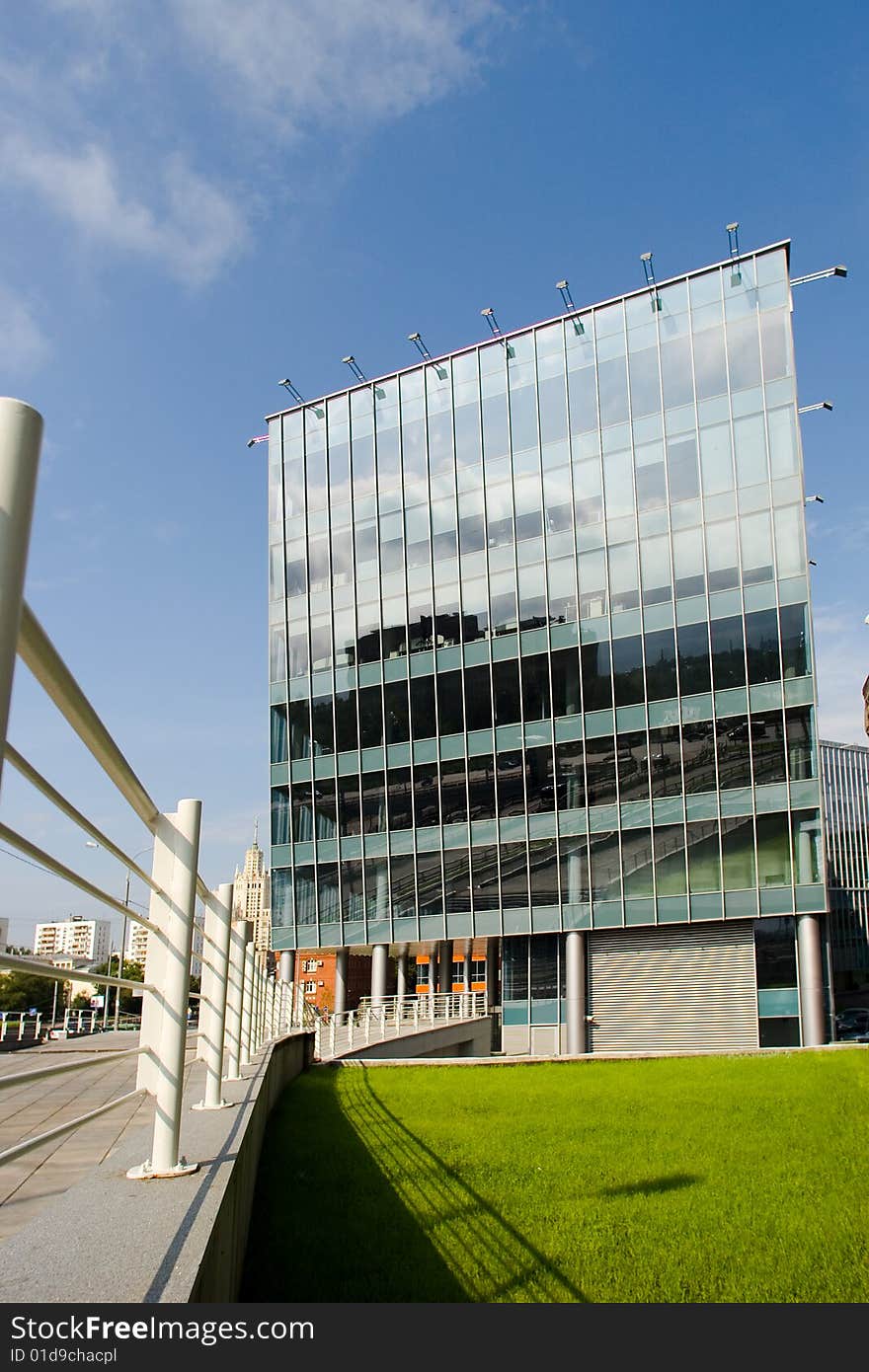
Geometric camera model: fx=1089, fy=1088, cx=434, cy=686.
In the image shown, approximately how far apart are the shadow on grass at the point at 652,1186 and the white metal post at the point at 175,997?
130 inches

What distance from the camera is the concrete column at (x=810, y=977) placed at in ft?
108

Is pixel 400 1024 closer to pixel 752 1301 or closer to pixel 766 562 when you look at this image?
pixel 766 562

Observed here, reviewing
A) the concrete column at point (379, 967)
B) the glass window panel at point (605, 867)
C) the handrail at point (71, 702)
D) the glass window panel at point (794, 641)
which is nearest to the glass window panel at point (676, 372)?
the glass window panel at point (794, 641)

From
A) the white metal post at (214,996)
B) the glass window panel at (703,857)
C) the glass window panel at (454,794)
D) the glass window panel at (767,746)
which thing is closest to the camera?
the white metal post at (214,996)

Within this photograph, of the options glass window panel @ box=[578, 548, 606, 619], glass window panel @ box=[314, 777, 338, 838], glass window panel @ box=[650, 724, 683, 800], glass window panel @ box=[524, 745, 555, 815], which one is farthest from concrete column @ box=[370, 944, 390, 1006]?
glass window panel @ box=[578, 548, 606, 619]

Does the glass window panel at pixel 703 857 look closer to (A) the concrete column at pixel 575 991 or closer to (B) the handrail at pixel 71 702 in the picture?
(A) the concrete column at pixel 575 991

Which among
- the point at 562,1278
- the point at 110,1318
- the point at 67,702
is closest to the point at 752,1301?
the point at 562,1278

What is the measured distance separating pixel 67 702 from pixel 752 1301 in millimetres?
3817

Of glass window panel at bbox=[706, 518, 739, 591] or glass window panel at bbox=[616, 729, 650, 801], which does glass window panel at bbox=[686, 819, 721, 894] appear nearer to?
glass window panel at bbox=[616, 729, 650, 801]

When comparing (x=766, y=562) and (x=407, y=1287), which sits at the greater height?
(x=766, y=562)

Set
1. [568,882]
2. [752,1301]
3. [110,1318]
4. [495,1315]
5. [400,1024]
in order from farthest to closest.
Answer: [568,882] → [400,1024] → [752,1301] → [495,1315] → [110,1318]

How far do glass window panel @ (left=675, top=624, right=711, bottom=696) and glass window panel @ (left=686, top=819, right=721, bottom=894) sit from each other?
442 centimetres

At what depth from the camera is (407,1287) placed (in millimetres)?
4578

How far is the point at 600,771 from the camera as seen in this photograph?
37.2m
